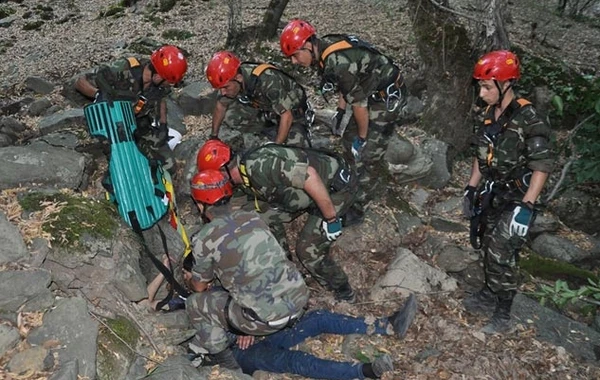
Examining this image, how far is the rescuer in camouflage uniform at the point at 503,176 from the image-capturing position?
182 inches

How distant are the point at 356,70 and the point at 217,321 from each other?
3.07 m

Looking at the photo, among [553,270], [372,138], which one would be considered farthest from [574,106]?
[372,138]

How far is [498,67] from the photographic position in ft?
15.1

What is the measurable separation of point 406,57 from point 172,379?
928 centimetres

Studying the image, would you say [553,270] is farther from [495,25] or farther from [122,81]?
[122,81]

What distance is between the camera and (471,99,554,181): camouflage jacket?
4578 millimetres

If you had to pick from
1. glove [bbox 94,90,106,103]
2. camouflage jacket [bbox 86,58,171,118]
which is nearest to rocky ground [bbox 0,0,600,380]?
glove [bbox 94,90,106,103]

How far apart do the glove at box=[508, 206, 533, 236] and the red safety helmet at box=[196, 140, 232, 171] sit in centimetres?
263

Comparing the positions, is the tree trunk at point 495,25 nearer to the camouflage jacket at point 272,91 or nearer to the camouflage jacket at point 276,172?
the camouflage jacket at point 272,91

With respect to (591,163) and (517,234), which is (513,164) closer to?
(517,234)

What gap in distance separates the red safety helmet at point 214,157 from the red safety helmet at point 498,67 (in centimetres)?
238

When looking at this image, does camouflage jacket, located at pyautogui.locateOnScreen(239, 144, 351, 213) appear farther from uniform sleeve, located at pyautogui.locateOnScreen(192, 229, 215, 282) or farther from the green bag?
the green bag

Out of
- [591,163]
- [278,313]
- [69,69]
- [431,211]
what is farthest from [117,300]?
[69,69]

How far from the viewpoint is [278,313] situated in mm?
4414
